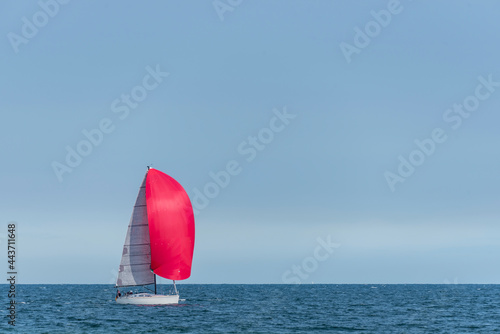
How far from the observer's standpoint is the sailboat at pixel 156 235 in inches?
2662

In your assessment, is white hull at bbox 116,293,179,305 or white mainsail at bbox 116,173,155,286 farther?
white mainsail at bbox 116,173,155,286

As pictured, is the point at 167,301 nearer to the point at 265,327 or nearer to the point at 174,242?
the point at 174,242

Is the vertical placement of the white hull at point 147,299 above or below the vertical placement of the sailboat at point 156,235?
below

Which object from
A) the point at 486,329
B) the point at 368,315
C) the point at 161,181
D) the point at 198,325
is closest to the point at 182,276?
the point at 161,181

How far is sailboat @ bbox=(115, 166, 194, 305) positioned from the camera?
67.6m

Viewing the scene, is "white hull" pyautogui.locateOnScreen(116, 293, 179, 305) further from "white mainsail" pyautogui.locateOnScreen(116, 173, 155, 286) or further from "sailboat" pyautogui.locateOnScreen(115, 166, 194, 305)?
"white mainsail" pyautogui.locateOnScreen(116, 173, 155, 286)

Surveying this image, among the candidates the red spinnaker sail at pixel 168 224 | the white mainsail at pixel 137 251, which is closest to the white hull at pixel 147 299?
the white mainsail at pixel 137 251

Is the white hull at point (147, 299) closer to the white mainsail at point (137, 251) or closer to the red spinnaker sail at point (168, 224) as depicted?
the white mainsail at point (137, 251)

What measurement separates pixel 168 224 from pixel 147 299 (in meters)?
7.83

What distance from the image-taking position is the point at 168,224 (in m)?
67.8

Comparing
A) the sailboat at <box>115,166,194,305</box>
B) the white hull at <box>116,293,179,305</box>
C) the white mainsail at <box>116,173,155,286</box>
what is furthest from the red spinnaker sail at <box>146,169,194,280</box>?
the white hull at <box>116,293,179,305</box>

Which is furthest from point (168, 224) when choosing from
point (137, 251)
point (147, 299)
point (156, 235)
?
point (147, 299)

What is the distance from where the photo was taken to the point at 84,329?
168 ft

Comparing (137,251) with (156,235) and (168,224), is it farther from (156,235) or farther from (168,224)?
(168,224)
